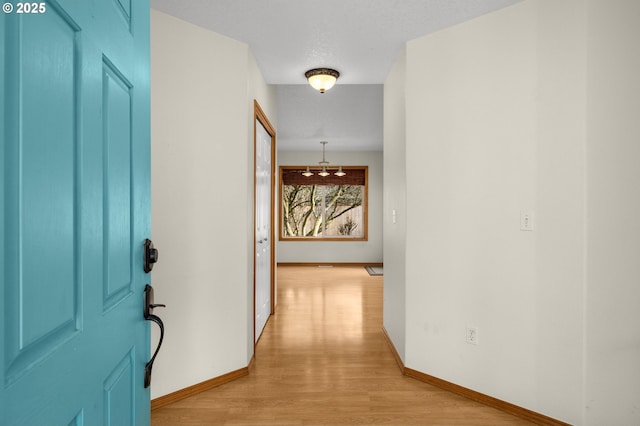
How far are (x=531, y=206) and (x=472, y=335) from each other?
95 cm

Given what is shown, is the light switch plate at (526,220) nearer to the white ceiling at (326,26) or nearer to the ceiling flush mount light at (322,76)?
the white ceiling at (326,26)

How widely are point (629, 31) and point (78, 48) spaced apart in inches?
99.1

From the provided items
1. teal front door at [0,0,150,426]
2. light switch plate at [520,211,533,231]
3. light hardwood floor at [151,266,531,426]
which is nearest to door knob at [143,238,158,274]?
teal front door at [0,0,150,426]

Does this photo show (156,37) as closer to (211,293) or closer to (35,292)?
(211,293)

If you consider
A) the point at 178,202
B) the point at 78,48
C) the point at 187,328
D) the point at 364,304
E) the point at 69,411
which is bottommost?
the point at 364,304

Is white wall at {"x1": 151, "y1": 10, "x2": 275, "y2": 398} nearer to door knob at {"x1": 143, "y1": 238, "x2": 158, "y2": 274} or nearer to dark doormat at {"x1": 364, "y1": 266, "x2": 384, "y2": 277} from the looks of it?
door knob at {"x1": 143, "y1": 238, "x2": 158, "y2": 274}

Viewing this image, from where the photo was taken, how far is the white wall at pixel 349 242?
29.1ft

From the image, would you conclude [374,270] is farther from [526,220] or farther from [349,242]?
[526,220]

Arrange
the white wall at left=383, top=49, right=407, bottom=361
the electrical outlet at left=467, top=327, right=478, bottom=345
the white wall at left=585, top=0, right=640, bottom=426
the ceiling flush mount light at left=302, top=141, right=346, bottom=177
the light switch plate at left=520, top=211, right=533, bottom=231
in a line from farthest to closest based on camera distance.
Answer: the ceiling flush mount light at left=302, top=141, right=346, bottom=177, the white wall at left=383, top=49, right=407, bottom=361, the electrical outlet at left=467, top=327, right=478, bottom=345, the light switch plate at left=520, top=211, right=533, bottom=231, the white wall at left=585, top=0, right=640, bottom=426

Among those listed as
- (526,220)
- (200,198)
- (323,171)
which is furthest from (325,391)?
(323,171)

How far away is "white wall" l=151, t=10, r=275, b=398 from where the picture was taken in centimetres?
255

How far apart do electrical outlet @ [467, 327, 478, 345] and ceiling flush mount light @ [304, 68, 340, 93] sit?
243cm

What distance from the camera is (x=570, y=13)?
7.29 ft

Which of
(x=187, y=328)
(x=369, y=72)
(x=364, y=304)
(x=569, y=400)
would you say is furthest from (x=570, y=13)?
(x=364, y=304)
